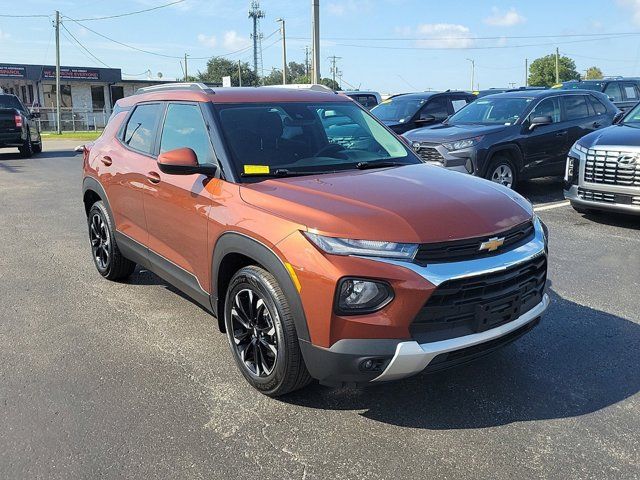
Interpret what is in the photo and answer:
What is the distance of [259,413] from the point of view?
3246 mm

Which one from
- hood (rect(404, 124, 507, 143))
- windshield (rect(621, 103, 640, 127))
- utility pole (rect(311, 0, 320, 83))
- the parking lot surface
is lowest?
the parking lot surface

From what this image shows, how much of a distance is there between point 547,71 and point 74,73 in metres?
73.2

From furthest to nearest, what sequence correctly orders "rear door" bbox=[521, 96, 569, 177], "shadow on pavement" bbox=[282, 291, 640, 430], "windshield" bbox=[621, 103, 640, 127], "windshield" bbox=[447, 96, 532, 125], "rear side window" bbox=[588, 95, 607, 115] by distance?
"rear side window" bbox=[588, 95, 607, 115], "windshield" bbox=[447, 96, 532, 125], "rear door" bbox=[521, 96, 569, 177], "windshield" bbox=[621, 103, 640, 127], "shadow on pavement" bbox=[282, 291, 640, 430]

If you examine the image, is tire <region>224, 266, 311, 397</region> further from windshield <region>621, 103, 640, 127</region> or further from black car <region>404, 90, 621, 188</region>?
windshield <region>621, 103, 640, 127</region>

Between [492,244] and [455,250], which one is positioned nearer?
[455,250]

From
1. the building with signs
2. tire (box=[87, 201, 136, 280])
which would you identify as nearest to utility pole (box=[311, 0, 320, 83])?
tire (box=[87, 201, 136, 280])

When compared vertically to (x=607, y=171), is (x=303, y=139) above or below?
above

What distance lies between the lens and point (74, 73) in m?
47.6

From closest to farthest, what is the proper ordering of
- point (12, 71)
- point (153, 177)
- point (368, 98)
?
1. point (153, 177)
2. point (368, 98)
3. point (12, 71)

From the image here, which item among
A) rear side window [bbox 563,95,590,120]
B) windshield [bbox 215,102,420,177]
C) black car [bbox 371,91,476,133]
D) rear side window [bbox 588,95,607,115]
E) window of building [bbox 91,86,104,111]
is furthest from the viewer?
window of building [bbox 91,86,104,111]

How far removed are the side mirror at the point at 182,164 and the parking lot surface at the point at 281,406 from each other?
50.3 inches

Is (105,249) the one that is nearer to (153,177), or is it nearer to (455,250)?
(153,177)

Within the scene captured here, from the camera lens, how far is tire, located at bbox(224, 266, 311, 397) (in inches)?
120

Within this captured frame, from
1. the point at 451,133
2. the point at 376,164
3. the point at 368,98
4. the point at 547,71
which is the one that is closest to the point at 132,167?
the point at 376,164
